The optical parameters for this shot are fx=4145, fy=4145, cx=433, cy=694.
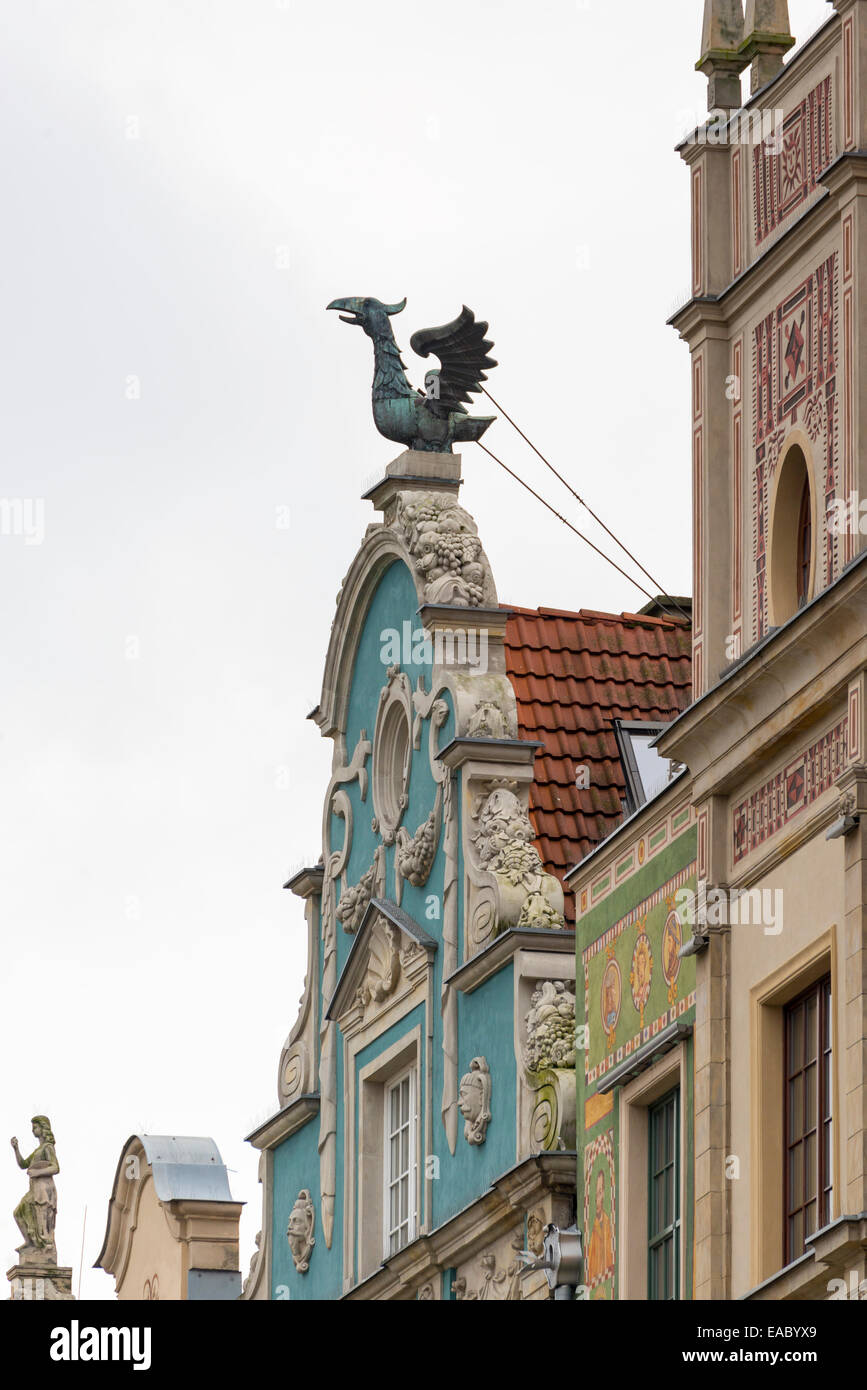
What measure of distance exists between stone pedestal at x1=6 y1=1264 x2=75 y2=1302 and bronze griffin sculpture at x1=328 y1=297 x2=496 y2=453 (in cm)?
1611

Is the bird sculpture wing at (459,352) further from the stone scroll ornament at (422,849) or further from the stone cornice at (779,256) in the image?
the stone cornice at (779,256)

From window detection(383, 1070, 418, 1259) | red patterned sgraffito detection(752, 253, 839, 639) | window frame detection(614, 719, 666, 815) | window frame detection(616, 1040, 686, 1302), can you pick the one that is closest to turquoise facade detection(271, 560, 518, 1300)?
window detection(383, 1070, 418, 1259)

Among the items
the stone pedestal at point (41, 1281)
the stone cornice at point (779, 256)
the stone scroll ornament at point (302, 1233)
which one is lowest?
the stone scroll ornament at point (302, 1233)

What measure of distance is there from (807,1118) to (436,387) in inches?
409

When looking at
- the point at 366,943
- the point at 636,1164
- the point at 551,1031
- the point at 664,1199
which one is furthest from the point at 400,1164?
the point at 664,1199

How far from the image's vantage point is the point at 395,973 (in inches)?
1196

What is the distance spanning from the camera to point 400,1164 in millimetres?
30359

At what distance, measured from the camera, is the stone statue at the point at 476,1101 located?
92.8ft

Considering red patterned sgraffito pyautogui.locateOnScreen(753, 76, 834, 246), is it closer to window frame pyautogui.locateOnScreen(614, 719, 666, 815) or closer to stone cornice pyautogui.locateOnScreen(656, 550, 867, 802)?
stone cornice pyautogui.locateOnScreen(656, 550, 867, 802)

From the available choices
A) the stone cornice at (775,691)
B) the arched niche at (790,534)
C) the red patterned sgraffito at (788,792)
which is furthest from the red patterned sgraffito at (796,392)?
the red patterned sgraffito at (788,792)

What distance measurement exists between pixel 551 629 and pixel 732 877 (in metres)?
7.19

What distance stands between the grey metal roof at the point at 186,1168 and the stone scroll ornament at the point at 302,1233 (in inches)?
232
